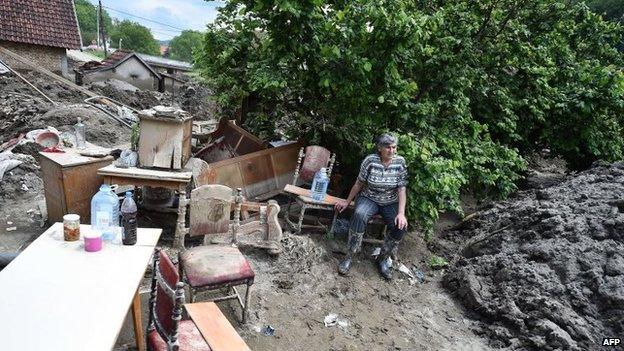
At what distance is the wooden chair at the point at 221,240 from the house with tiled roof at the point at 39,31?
15.5 m

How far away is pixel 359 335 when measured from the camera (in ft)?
14.7

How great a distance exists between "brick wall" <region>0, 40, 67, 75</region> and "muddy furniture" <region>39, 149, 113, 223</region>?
A: 13.7 meters

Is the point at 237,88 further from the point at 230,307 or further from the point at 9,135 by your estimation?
the point at 9,135

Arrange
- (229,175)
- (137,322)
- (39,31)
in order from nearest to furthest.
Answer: (137,322) → (229,175) → (39,31)

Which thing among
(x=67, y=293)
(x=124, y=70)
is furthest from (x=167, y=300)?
(x=124, y=70)

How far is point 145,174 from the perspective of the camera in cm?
500

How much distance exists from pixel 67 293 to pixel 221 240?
8.52 feet

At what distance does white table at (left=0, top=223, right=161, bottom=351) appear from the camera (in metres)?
2.03

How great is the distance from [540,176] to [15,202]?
12022 mm

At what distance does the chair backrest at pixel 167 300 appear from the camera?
228cm

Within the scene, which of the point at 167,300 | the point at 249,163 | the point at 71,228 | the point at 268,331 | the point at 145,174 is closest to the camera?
the point at 167,300

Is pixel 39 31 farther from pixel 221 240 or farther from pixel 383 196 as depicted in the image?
pixel 383 196

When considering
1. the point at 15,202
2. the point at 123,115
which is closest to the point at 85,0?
the point at 123,115

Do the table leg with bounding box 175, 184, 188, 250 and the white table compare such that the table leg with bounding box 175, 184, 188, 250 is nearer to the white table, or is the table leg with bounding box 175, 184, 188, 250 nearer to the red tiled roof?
the white table
